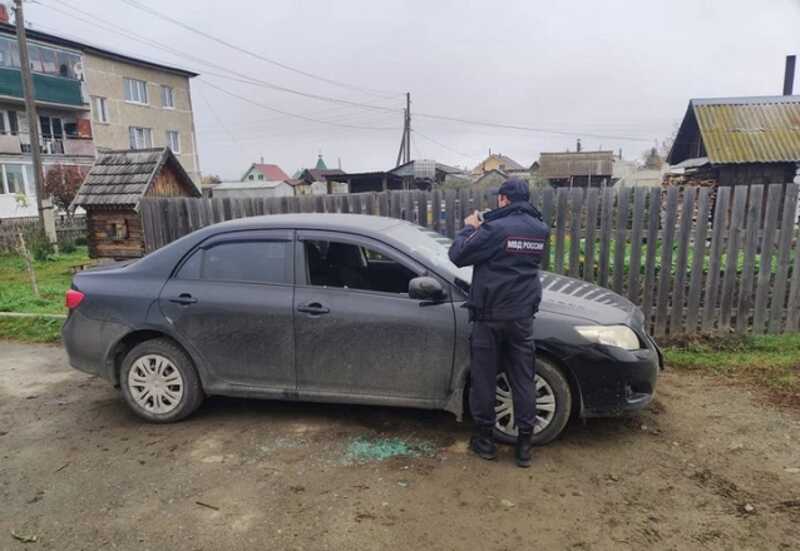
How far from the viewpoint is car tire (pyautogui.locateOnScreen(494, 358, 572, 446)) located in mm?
3482

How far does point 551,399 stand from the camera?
351 centimetres

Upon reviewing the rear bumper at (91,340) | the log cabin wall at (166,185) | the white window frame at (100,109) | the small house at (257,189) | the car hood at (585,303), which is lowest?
the rear bumper at (91,340)

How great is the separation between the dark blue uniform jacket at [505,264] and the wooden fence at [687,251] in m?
3.18

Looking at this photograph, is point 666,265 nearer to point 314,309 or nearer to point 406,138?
point 314,309

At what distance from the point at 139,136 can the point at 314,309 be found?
3861 centimetres

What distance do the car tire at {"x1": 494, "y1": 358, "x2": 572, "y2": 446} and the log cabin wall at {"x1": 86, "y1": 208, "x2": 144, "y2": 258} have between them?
32.6 ft

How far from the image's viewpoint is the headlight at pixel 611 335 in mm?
3482

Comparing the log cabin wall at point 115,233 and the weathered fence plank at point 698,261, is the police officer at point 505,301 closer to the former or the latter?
the weathered fence plank at point 698,261

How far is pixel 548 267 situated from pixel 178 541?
16.4ft

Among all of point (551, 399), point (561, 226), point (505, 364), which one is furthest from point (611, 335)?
point (561, 226)

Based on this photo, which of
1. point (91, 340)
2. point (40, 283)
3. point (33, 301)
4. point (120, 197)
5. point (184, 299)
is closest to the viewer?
point (184, 299)

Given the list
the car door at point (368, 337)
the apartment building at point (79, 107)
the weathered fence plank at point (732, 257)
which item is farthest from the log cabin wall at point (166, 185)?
the apartment building at point (79, 107)

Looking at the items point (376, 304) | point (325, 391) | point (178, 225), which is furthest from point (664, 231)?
point (178, 225)

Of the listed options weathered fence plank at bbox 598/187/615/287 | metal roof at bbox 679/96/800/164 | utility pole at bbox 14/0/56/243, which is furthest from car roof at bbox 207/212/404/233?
utility pole at bbox 14/0/56/243
